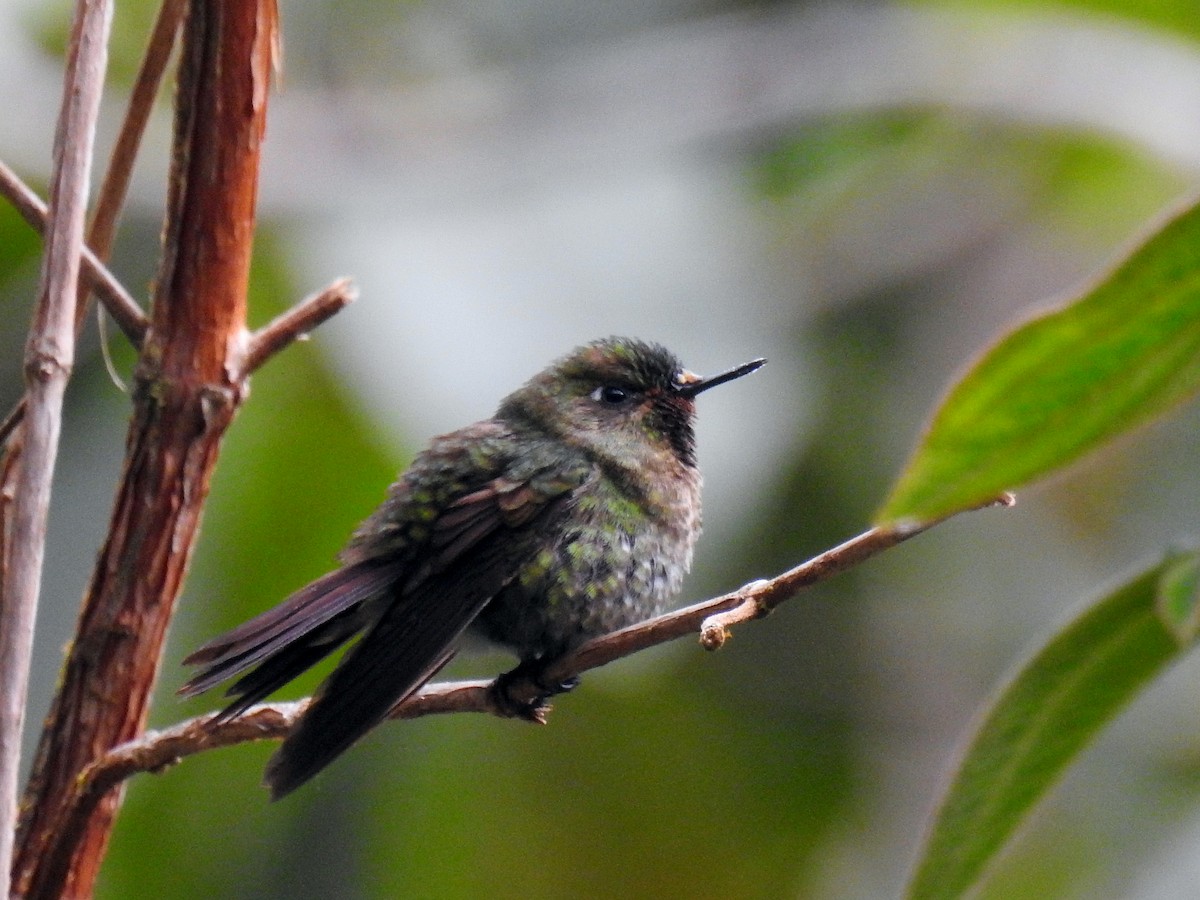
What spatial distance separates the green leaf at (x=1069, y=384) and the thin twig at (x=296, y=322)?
1.27 meters

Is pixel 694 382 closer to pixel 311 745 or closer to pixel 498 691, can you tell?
pixel 498 691

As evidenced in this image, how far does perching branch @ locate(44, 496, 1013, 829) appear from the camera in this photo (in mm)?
1462

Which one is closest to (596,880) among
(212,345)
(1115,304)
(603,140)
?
(603,140)

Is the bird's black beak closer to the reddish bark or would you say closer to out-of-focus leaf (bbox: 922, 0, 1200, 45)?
the reddish bark

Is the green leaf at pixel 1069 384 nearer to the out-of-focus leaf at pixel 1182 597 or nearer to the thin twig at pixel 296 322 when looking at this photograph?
the out-of-focus leaf at pixel 1182 597

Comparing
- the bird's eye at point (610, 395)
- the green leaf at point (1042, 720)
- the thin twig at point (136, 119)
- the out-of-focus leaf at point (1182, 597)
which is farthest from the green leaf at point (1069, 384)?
the bird's eye at point (610, 395)

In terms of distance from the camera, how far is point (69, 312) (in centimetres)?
149

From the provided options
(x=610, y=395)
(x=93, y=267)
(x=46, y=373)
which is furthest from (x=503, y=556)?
(x=46, y=373)

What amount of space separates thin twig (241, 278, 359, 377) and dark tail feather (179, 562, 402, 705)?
0.41 metres

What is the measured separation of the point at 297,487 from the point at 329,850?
4.09 ft

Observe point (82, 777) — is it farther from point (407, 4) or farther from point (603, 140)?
point (407, 4)

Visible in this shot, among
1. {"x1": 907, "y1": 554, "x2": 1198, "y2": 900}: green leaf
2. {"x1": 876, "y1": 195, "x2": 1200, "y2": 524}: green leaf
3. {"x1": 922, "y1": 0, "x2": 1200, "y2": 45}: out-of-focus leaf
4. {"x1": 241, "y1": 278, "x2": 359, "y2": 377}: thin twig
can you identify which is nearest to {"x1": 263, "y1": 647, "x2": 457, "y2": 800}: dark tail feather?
{"x1": 241, "y1": 278, "x2": 359, "y2": 377}: thin twig

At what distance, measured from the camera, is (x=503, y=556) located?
8.55ft

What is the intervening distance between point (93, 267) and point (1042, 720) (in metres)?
1.31
